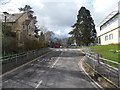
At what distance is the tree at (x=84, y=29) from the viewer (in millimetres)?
56034

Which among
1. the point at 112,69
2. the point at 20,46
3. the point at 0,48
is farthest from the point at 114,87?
the point at 20,46

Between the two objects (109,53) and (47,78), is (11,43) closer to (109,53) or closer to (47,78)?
(47,78)

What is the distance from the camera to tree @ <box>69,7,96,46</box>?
5603cm

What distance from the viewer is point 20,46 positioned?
23172 mm

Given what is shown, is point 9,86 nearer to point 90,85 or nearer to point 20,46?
point 90,85

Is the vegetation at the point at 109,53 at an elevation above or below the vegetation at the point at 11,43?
below

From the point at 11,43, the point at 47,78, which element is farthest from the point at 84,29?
the point at 47,78

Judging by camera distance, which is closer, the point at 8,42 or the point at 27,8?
the point at 8,42

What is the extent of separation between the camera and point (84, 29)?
183ft

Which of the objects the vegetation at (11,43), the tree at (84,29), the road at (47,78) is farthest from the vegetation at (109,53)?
the tree at (84,29)

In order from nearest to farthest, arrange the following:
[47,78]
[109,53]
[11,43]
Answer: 1. [47,78]
2. [11,43]
3. [109,53]

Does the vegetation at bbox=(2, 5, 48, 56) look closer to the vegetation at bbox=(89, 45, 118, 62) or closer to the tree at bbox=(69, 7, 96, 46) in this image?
the vegetation at bbox=(89, 45, 118, 62)

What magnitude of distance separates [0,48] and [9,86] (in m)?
9.51

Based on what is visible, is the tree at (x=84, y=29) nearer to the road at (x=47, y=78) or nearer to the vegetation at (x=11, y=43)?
the vegetation at (x=11, y=43)
